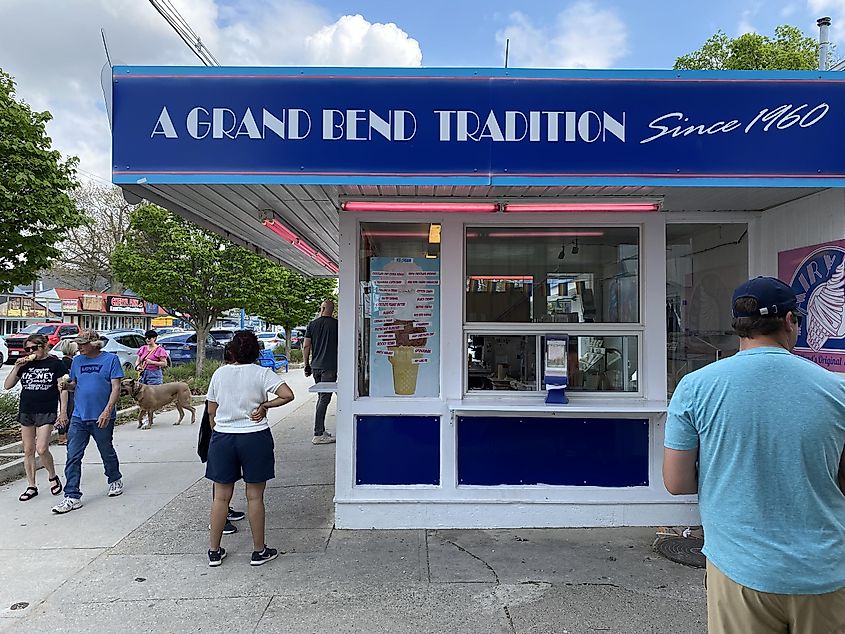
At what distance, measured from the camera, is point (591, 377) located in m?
4.95

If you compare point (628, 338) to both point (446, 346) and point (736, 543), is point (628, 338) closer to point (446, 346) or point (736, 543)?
point (446, 346)

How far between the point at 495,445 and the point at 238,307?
11.8m

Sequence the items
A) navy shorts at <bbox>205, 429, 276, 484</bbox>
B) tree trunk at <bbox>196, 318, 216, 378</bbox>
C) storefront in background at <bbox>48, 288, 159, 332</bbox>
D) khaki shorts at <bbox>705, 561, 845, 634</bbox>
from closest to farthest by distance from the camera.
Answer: khaki shorts at <bbox>705, 561, 845, 634</bbox> → navy shorts at <bbox>205, 429, 276, 484</bbox> → tree trunk at <bbox>196, 318, 216, 378</bbox> → storefront in background at <bbox>48, 288, 159, 332</bbox>

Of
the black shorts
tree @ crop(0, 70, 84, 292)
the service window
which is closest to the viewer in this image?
the service window

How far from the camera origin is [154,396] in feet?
31.0

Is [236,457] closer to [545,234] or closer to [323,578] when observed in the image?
[323,578]

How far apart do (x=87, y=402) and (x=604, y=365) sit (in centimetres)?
470

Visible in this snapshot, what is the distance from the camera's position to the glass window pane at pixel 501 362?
4910 millimetres

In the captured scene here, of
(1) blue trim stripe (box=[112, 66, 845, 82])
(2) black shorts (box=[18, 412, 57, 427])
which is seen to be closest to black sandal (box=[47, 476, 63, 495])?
(2) black shorts (box=[18, 412, 57, 427])

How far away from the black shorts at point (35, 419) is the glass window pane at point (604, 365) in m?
4.69

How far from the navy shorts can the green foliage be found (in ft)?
20.6

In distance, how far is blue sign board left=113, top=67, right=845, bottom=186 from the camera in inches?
147

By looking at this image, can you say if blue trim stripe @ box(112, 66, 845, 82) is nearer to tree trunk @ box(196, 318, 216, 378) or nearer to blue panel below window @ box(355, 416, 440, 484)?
blue panel below window @ box(355, 416, 440, 484)

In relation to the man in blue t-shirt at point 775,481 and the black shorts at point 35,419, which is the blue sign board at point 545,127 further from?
the black shorts at point 35,419
